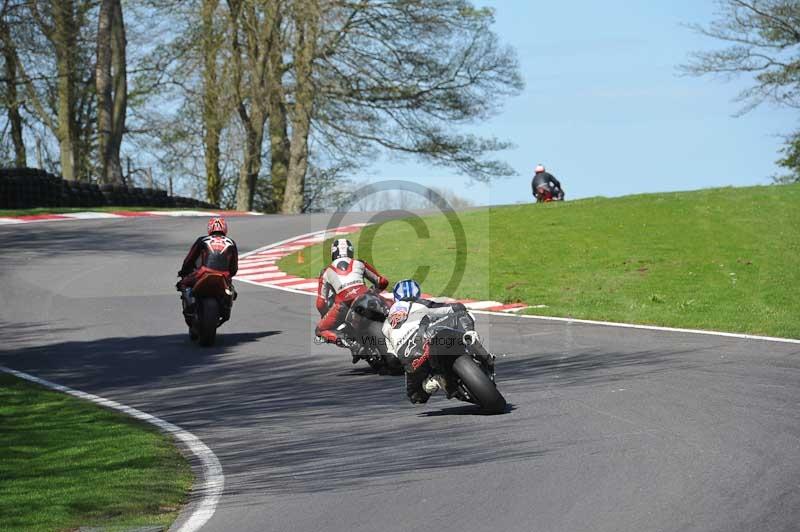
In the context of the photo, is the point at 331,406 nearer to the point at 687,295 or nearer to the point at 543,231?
the point at 687,295

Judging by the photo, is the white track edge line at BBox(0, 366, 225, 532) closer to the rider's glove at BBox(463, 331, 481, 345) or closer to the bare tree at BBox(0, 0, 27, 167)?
the rider's glove at BBox(463, 331, 481, 345)

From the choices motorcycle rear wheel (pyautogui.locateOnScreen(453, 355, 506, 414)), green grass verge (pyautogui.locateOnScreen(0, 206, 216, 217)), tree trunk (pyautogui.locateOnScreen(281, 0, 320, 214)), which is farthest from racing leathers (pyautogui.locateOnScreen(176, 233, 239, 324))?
tree trunk (pyautogui.locateOnScreen(281, 0, 320, 214))

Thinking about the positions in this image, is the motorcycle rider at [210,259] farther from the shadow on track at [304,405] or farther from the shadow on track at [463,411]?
the shadow on track at [463,411]

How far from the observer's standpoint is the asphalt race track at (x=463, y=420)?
6539 mm

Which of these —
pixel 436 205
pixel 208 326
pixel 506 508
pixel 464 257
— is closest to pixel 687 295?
pixel 464 257

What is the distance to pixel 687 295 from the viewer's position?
18.7 meters

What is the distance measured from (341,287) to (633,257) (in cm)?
1052

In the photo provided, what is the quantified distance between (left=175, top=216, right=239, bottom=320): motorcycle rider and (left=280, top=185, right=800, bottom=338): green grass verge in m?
5.15

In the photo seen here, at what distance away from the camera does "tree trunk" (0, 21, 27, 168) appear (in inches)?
1497

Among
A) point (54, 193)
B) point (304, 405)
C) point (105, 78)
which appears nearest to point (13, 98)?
point (105, 78)

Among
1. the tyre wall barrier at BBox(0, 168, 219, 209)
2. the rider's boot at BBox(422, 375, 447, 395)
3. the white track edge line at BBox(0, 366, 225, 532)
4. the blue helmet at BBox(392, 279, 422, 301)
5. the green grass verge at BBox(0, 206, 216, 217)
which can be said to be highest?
the tyre wall barrier at BBox(0, 168, 219, 209)

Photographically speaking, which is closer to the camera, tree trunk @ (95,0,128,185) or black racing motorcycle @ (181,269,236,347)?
black racing motorcycle @ (181,269,236,347)

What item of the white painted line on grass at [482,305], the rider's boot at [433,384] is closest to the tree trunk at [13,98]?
the white painted line on grass at [482,305]

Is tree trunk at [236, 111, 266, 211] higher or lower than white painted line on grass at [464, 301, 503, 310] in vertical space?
higher
